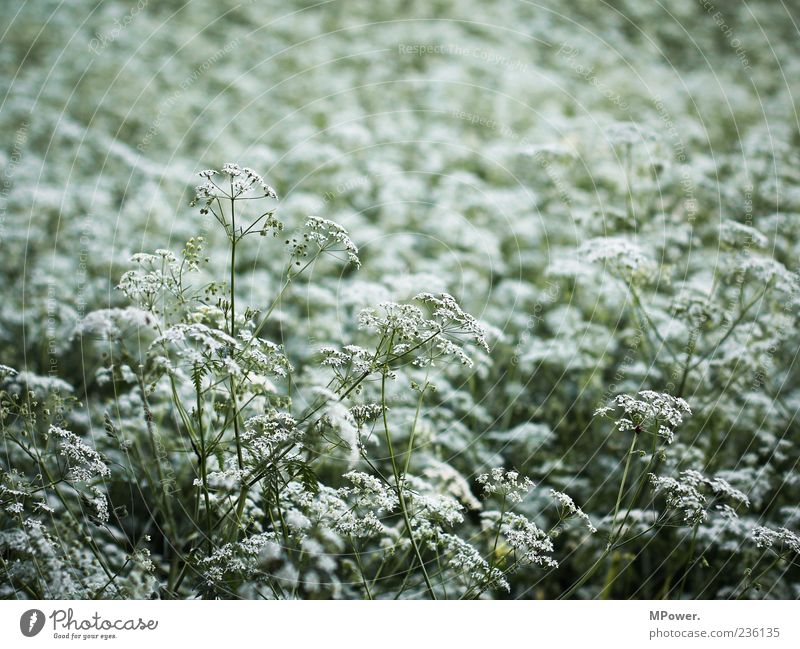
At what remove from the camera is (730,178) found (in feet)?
17.0

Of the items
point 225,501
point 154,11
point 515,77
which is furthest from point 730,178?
point 154,11

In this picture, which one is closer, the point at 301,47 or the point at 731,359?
the point at 731,359

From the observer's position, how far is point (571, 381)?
4004 millimetres

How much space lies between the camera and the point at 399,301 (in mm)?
4379

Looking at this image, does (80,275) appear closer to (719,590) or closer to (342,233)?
(342,233)

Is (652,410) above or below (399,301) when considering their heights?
below

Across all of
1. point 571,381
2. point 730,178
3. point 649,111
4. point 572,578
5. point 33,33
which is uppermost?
point 33,33

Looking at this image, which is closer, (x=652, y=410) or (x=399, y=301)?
(x=652, y=410)

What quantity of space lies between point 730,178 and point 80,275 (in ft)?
14.9

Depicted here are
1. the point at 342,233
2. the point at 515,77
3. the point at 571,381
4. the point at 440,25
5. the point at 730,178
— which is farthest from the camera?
the point at 440,25

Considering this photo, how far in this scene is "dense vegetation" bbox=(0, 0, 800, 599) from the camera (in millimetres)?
2545

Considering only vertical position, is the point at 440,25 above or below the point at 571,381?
above

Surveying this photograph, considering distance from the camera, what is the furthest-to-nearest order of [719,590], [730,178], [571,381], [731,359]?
1. [730,178]
2. [571,381]
3. [731,359]
4. [719,590]

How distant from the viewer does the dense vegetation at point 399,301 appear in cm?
254
